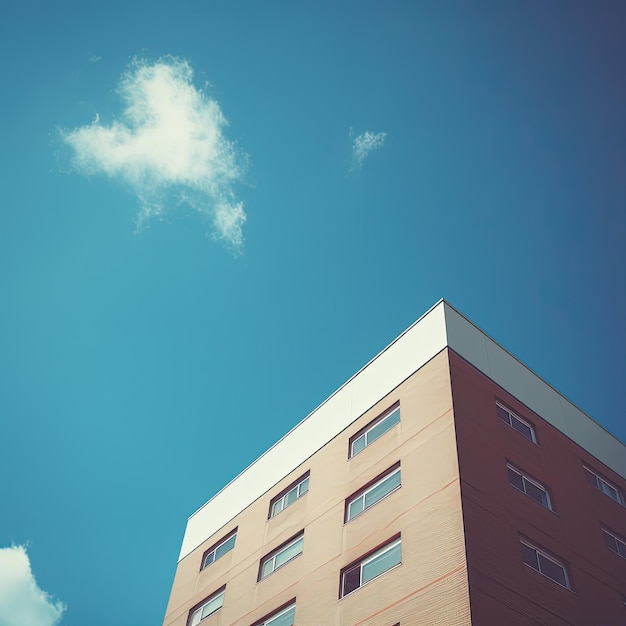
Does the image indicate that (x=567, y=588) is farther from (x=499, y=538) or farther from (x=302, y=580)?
(x=302, y=580)

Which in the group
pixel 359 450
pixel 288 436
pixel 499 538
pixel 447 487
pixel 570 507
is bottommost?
pixel 499 538

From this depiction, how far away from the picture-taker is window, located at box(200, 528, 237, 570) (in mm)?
31127

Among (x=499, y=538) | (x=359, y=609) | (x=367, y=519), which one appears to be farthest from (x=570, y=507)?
(x=359, y=609)

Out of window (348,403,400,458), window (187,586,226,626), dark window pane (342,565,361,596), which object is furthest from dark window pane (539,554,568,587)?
window (187,586,226,626)

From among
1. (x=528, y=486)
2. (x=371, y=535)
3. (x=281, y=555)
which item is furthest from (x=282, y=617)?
(x=528, y=486)

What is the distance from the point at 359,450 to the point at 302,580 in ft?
19.3

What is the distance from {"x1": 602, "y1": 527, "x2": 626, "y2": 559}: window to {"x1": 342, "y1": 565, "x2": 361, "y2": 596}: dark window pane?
10314 mm

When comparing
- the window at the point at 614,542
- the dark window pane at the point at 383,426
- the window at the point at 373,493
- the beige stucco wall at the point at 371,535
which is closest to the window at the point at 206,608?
the beige stucco wall at the point at 371,535

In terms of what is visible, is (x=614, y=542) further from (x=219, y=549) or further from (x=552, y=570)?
(x=219, y=549)

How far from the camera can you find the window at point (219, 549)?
102 ft

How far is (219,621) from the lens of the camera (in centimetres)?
2723

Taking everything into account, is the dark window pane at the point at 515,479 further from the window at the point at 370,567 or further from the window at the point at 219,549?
the window at the point at 219,549

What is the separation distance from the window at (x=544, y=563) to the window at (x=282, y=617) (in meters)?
9.00

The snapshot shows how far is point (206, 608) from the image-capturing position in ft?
95.8
